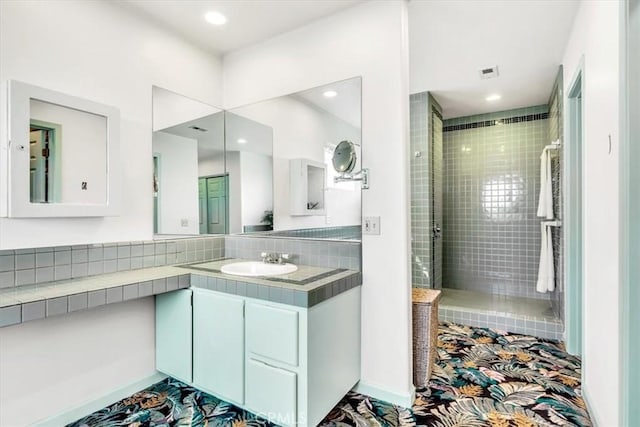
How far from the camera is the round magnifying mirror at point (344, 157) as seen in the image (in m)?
2.26

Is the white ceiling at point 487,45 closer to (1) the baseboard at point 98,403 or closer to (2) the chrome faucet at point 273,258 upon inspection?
(2) the chrome faucet at point 273,258

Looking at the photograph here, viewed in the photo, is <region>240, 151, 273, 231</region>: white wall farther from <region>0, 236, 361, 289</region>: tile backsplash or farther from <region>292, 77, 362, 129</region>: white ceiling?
<region>292, 77, 362, 129</region>: white ceiling

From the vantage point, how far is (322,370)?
6.00 ft

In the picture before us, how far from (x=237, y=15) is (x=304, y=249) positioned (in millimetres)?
1672

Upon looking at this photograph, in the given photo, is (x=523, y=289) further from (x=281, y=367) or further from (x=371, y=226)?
Answer: (x=281, y=367)

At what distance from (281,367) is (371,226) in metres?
0.97

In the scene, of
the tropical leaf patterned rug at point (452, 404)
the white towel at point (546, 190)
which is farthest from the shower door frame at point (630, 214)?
the white towel at point (546, 190)

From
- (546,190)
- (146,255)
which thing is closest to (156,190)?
(146,255)

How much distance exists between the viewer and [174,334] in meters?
2.26

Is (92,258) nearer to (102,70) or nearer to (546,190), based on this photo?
(102,70)

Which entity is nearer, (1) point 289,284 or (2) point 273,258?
(1) point 289,284

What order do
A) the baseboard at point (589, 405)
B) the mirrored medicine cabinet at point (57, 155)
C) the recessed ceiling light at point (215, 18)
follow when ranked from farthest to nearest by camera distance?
the recessed ceiling light at point (215, 18)
the baseboard at point (589, 405)
the mirrored medicine cabinet at point (57, 155)

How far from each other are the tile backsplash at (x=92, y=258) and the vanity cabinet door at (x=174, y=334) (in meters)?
0.31

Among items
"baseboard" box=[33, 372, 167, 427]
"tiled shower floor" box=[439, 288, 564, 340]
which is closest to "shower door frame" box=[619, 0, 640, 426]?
"tiled shower floor" box=[439, 288, 564, 340]
